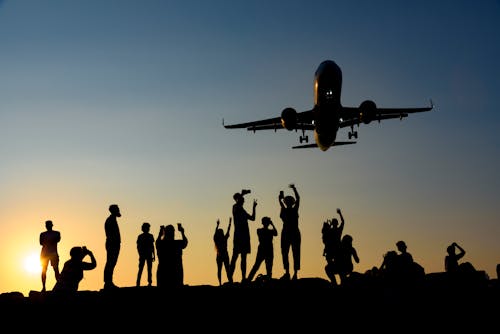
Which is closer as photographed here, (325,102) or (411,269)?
(411,269)

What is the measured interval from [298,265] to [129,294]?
4550mm

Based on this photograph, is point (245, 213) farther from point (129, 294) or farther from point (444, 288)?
point (444, 288)

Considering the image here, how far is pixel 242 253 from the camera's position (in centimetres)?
1530

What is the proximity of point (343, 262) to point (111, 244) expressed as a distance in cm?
601

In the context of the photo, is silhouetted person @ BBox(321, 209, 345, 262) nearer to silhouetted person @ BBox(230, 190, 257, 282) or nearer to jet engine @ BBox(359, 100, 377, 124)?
silhouetted person @ BBox(230, 190, 257, 282)

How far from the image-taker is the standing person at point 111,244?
14227 millimetres

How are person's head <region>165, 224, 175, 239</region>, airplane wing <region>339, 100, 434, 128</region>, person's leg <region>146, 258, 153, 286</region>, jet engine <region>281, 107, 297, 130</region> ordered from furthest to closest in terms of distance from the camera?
airplane wing <region>339, 100, 434, 128</region>, jet engine <region>281, 107, 297, 130</region>, person's leg <region>146, 258, 153, 286</region>, person's head <region>165, 224, 175, 239</region>

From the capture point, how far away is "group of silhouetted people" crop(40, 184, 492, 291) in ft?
44.9

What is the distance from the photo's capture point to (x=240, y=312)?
39.4 feet

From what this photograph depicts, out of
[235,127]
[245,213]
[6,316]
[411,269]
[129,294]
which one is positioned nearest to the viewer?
[6,316]

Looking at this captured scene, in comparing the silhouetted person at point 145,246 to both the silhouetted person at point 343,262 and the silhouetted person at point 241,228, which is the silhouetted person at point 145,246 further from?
the silhouetted person at point 343,262

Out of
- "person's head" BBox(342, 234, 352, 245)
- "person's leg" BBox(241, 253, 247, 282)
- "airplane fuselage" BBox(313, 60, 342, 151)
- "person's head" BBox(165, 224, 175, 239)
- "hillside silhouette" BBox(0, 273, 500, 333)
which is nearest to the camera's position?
"hillside silhouette" BBox(0, 273, 500, 333)

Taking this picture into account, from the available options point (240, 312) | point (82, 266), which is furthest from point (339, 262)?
point (82, 266)

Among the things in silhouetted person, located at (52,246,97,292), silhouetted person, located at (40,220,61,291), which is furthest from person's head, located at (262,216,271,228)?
silhouetted person, located at (40,220,61,291)
